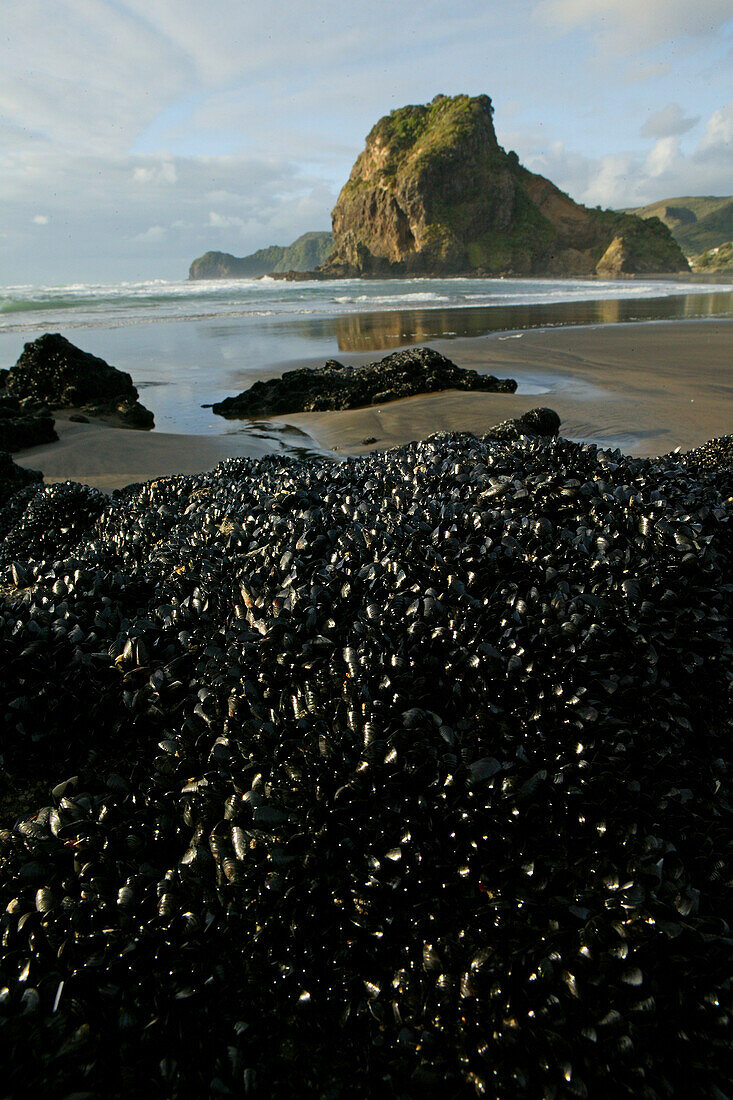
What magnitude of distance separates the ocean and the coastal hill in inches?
5027

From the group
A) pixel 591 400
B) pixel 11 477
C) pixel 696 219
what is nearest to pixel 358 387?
pixel 591 400

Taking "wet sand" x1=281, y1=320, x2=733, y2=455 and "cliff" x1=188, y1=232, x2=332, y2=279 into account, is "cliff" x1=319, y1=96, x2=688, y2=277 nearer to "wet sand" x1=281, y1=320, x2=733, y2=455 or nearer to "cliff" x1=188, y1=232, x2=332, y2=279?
"wet sand" x1=281, y1=320, x2=733, y2=455

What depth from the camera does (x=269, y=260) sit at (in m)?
187

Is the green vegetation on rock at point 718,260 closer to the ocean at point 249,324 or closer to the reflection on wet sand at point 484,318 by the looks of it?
the ocean at point 249,324

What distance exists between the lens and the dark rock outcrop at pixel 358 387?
32.2ft

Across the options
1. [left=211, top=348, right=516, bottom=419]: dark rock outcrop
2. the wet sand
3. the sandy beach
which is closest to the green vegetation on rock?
the wet sand

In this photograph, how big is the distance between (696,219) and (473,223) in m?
124

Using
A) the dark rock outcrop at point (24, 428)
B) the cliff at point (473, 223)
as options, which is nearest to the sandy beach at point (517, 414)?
the dark rock outcrop at point (24, 428)

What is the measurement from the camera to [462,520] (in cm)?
249

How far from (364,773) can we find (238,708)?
50cm

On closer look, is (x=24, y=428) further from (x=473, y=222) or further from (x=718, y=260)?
(x=718, y=260)

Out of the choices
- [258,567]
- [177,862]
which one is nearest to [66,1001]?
[177,862]

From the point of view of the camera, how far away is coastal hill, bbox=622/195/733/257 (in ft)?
458

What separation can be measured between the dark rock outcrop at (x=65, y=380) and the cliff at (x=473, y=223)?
247 ft
